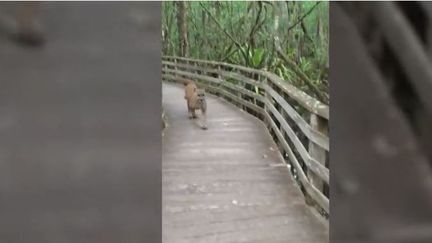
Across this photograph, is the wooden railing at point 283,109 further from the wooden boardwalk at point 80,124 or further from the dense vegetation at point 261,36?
the wooden boardwalk at point 80,124

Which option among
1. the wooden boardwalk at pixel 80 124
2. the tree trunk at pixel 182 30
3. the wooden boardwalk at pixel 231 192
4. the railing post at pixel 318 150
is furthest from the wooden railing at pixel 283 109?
the wooden boardwalk at pixel 80 124

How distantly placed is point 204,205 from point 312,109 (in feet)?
2.78

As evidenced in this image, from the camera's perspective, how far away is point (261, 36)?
36.9 ft

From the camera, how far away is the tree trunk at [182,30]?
43.2ft

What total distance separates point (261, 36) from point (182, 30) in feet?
9.57

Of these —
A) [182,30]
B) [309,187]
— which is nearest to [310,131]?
[309,187]

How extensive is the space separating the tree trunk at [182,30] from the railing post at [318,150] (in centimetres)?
970

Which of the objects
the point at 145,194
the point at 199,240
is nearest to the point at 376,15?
the point at 145,194

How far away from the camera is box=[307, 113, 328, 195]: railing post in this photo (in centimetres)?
336

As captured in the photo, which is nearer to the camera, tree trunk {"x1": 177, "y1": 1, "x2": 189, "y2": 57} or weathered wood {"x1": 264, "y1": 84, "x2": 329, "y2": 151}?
weathered wood {"x1": 264, "y1": 84, "x2": 329, "y2": 151}

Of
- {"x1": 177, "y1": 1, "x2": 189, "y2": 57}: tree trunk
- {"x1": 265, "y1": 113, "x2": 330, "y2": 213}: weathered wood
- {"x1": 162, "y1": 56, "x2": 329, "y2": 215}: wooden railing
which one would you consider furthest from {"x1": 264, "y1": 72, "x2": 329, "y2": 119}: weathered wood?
{"x1": 177, "y1": 1, "x2": 189, "y2": 57}: tree trunk

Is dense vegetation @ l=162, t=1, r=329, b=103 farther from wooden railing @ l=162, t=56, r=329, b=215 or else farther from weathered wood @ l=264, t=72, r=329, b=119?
weathered wood @ l=264, t=72, r=329, b=119

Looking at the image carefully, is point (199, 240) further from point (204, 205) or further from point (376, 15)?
point (376, 15)

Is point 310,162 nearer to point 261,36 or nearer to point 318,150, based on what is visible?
point 318,150
